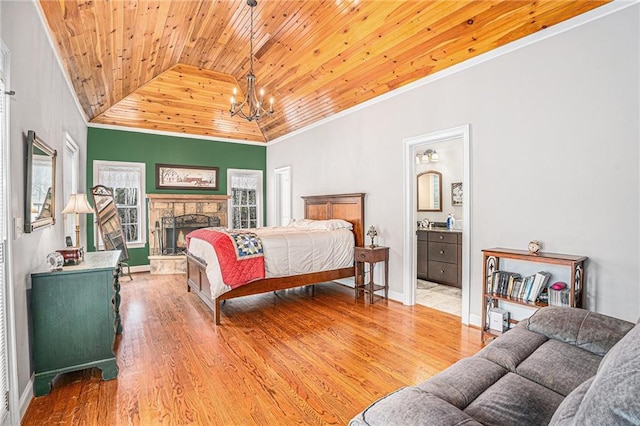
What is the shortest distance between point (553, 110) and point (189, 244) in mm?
4575

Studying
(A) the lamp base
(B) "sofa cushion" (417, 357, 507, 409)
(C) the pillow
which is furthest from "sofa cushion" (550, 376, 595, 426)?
(C) the pillow

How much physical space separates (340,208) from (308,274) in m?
1.46

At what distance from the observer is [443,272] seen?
5.32 metres

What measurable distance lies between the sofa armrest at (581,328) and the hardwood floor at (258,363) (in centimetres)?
97

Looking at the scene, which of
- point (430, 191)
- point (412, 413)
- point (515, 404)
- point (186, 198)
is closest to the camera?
point (412, 413)

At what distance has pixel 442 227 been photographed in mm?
6035

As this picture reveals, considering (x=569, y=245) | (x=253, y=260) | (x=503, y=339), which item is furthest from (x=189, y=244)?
(x=569, y=245)

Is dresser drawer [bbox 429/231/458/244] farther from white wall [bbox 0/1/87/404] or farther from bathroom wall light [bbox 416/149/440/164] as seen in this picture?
white wall [bbox 0/1/87/404]

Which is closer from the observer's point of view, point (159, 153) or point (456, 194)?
point (456, 194)

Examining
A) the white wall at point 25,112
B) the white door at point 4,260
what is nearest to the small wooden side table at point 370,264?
the white wall at point 25,112

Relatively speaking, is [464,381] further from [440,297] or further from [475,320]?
[440,297]

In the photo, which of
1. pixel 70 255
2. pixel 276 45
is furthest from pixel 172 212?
pixel 70 255

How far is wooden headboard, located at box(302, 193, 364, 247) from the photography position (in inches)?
199

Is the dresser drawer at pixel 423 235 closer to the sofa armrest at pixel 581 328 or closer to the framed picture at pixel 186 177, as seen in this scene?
the sofa armrest at pixel 581 328
